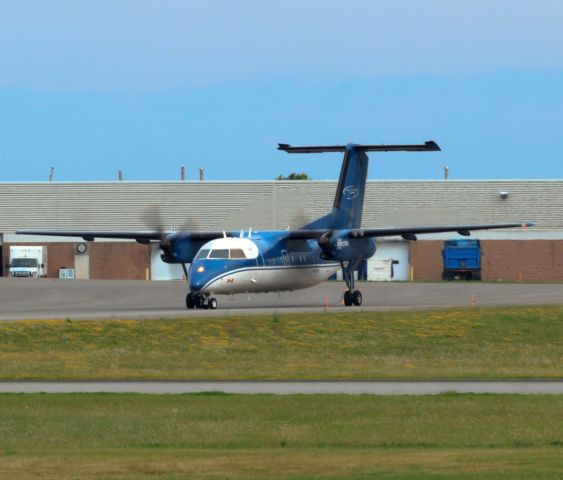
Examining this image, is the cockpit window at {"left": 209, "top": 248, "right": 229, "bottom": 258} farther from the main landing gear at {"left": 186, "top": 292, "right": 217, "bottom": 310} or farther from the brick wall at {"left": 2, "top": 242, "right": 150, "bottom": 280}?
the brick wall at {"left": 2, "top": 242, "right": 150, "bottom": 280}

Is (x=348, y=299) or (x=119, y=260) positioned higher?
(x=119, y=260)

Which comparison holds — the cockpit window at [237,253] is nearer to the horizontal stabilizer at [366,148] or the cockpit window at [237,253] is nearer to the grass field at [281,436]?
the horizontal stabilizer at [366,148]

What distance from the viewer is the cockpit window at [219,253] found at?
4775cm

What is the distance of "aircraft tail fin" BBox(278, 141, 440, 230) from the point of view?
177 feet

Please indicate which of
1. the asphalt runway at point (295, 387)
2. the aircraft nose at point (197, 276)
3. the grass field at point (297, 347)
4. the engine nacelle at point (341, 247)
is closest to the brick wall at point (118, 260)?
the engine nacelle at point (341, 247)

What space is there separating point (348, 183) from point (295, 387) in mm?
28912

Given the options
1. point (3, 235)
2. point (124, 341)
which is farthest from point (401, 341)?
point (3, 235)

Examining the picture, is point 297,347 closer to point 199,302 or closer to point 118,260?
point 199,302

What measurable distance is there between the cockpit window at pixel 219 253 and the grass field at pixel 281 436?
23.3 m

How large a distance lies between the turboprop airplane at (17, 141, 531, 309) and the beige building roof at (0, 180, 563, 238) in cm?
3727

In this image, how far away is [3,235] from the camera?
312 feet

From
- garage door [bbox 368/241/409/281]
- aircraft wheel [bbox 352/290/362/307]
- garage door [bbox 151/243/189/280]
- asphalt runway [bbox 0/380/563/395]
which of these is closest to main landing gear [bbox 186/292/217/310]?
aircraft wheel [bbox 352/290/362/307]

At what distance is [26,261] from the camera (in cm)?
8888

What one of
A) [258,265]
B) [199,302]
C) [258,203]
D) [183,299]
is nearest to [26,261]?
[258,203]
